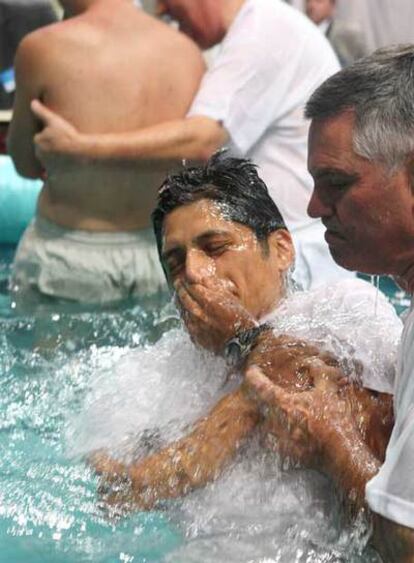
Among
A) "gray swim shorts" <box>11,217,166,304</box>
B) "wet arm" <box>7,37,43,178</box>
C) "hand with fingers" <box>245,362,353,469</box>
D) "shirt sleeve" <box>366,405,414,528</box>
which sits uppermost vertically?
"shirt sleeve" <box>366,405,414,528</box>

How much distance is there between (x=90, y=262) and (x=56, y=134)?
500mm

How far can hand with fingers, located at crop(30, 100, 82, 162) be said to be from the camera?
417 centimetres

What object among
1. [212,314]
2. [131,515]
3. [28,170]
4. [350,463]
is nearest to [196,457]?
[131,515]

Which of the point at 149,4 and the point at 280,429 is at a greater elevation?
the point at 280,429

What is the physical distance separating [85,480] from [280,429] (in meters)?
0.76

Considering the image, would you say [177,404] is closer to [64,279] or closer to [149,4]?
[64,279]

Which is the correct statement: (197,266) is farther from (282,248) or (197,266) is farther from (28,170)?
(28,170)

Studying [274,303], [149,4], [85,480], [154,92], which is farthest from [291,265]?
[149,4]

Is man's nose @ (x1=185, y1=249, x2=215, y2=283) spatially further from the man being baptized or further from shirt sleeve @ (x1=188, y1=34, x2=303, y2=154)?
shirt sleeve @ (x1=188, y1=34, x2=303, y2=154)

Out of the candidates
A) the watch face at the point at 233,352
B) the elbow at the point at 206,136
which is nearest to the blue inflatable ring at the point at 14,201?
the elbow at the point at 206,136

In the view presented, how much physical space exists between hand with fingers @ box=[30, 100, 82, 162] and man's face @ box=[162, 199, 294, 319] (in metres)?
1.48

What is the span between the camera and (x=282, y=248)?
9.21 ft

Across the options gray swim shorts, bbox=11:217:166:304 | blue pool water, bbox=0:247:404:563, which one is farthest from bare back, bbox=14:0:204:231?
blue pool water, bbox=0:247:404:563

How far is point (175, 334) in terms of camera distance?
10.5ft
